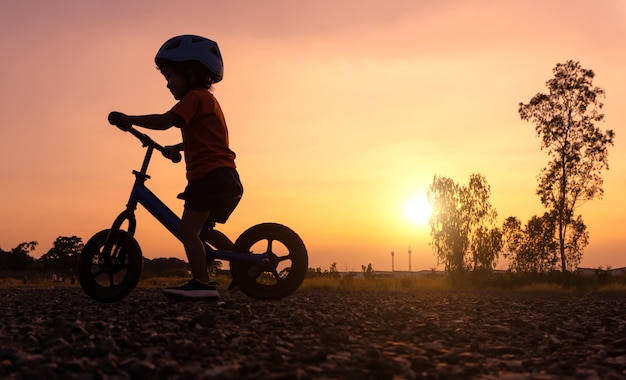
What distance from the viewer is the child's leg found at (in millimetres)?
6551

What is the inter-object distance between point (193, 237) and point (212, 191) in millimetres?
571

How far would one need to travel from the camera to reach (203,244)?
22.1 ft

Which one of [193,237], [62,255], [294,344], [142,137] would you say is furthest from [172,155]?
[62,255]

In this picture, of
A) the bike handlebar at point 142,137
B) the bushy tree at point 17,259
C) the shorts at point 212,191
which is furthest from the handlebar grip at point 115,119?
the bushy tree at point 17,259

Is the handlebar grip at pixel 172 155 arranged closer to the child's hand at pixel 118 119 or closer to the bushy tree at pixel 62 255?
the child's hand at pixel 118 119

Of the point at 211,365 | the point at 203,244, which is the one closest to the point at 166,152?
the point at 203,244

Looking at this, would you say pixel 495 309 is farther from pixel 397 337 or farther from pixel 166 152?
pixel 166 152

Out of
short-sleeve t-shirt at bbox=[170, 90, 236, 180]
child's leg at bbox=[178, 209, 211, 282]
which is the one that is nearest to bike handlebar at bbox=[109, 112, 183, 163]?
short-sleeve t-shirt at bbox=[170, 90, 236, 180]

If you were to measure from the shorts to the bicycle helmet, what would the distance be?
124cm

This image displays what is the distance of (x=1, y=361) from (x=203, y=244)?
317 cm

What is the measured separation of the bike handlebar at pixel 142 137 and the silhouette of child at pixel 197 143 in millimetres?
25

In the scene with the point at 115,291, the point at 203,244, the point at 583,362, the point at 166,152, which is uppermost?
the point at 166,152

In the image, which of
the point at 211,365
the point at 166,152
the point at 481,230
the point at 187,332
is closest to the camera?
the point at 211,365

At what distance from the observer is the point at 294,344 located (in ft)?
14.1
